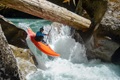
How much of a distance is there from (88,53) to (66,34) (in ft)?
6.43

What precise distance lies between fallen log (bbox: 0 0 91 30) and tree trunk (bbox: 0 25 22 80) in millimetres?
6183

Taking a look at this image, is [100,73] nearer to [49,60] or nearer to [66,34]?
[49,60]

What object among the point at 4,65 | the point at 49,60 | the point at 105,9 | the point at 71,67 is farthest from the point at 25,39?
the point at 4,65

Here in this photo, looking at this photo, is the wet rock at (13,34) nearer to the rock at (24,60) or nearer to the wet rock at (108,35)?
the rock at (24,60)

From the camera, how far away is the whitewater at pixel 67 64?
319 inches

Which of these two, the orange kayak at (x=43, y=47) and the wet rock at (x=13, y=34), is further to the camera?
the wet rock at (x=13, y=34)

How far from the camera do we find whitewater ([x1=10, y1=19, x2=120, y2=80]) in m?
8.10

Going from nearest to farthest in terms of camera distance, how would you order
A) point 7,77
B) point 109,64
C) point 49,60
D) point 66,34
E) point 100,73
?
point 7,77
point 100,73
point 109,64
point 49,60
point 66,34

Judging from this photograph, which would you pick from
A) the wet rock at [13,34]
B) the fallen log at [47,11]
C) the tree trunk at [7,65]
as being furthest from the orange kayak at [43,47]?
the tree trunk at [7,65]

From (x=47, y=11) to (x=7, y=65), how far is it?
22.1 ft

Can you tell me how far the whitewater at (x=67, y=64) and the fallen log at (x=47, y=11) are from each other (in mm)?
1148

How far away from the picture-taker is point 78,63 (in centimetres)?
957

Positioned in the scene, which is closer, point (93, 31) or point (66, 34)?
point (93, 31)

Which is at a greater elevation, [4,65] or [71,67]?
[4,65]
